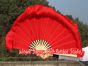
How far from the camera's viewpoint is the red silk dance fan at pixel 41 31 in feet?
71.1

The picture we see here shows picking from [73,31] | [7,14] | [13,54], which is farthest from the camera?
[7,14]

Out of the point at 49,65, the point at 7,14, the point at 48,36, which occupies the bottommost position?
the point at 49,65

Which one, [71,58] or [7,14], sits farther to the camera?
[7,14]

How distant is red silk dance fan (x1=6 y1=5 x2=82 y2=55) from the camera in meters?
21.7

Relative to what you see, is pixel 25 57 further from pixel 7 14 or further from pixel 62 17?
pixel 7 14

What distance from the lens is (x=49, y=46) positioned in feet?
71.5

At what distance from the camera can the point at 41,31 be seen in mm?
22016

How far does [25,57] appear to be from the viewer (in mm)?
22938

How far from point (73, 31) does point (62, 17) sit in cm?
95

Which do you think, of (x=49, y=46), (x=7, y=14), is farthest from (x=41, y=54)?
(x=7, y=14)

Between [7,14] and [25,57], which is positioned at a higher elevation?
[7,14]

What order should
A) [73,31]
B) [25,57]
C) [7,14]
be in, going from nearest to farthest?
1. [73,31]
2. [25,57]
3. [7,14]

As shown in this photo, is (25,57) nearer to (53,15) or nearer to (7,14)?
(53,15)

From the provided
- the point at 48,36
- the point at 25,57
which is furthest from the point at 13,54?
the point at 48,36
